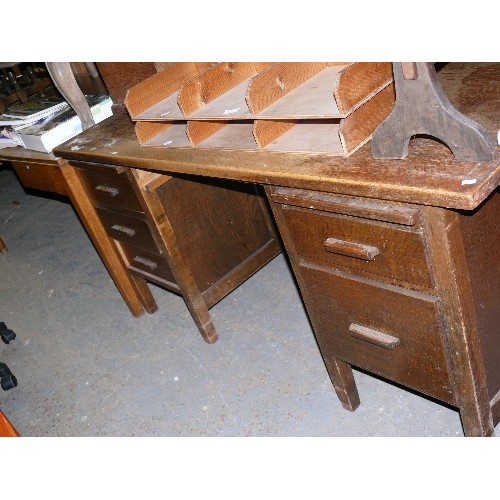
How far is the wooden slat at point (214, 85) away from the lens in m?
1.53

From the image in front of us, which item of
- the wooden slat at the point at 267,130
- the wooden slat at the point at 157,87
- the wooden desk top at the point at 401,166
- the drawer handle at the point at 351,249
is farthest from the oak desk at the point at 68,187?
the drawer handle at the point at 351,249

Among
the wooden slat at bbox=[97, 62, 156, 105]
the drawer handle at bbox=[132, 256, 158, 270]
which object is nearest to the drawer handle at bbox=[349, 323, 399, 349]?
the drawer handle at bbox=[132, 256, 158, 270]

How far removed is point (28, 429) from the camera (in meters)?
2.23

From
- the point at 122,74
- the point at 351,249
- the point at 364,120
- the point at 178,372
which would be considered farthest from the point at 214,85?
the point at 178,372

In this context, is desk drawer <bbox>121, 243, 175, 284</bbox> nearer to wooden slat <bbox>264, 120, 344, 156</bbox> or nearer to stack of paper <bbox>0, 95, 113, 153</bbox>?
stack of paper <bbox>0, 95, 113, 153</bbox>

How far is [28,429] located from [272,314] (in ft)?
3.62

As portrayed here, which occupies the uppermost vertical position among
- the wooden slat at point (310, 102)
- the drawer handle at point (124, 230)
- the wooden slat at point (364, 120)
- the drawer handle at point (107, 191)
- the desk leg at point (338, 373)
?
the wooden slat at point (310, 102)

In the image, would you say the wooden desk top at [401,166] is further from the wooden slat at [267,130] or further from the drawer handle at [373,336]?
the drawer handle at [373,336]

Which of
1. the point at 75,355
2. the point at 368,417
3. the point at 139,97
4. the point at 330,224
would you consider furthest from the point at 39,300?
the point at 330,224

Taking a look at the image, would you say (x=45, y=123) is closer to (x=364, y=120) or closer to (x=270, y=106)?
(x=270, y=106)

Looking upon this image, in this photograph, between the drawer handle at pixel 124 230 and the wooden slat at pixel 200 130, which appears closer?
the wooden slat at pixel 200 130

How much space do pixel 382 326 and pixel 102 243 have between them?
1460 millimetres

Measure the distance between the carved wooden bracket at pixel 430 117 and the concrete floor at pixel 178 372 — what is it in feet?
3.27
